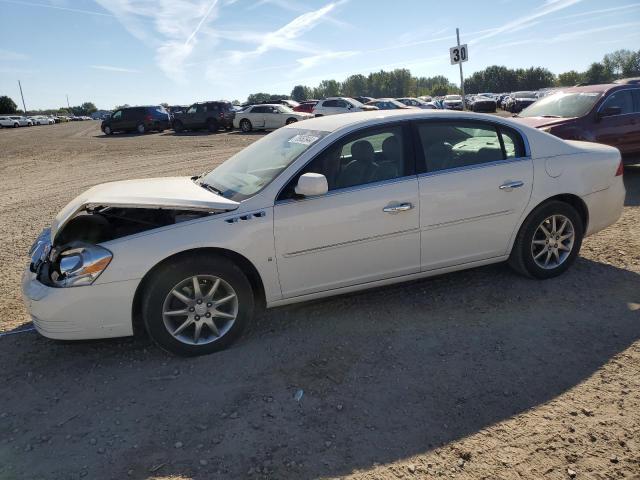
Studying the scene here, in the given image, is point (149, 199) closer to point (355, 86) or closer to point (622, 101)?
point (622, 101)

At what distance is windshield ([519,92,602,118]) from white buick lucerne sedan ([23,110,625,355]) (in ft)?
14.6

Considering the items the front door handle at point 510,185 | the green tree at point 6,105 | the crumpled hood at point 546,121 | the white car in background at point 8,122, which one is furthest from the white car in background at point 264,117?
the green tree at point 6,105

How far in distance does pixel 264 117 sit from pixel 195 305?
2378 centimetres

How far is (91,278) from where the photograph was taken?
3324 millimetres

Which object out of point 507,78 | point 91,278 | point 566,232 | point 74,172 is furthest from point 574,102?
point 507,78

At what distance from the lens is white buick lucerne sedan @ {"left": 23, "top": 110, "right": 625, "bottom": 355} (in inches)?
135

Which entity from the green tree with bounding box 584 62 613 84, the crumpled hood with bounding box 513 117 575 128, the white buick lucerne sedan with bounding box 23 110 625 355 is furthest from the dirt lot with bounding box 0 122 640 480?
the green tree with bounding box 584 62 613 84

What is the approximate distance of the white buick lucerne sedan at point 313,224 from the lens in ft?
11.2

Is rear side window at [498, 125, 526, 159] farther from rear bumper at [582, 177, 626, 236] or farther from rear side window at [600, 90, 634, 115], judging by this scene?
rear side window at [600, 90, 634, 115]

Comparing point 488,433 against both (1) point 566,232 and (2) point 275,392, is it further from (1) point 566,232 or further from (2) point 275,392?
(1) point 566,232

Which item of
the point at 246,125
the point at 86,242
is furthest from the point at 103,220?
the point at 246,125

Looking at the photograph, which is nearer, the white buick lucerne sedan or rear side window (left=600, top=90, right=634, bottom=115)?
the white buick lucerne sedan

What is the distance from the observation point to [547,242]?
180 inches

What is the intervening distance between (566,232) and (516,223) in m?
0.63
